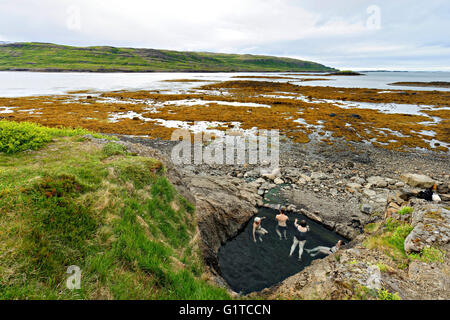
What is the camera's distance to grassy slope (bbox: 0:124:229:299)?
14.2ft

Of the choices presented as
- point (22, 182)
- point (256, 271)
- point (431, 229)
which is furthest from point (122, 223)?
point (431, 229)

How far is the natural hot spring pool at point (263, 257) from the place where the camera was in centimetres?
1016

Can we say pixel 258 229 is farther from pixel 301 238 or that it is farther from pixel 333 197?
pixel 333 197

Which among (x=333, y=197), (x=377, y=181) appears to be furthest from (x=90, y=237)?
(x=377, y=181)

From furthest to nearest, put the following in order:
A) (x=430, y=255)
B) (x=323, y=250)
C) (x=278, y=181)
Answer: (x=278, y=181), (x=323, y=250), (x=430, y=255)

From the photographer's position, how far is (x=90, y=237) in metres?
5.55

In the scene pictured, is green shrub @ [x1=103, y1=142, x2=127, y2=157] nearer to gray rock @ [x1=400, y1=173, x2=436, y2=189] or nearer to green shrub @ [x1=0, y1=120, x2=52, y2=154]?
green shrub @ [x1=0, y1=120, x2=52, y2=154]

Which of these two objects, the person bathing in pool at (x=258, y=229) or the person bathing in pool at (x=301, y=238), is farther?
the person bathing in pool at (x=258, y=229)

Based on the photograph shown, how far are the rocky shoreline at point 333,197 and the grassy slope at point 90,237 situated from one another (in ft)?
8.26

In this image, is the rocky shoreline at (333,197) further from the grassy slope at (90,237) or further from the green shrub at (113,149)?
the grassy slope at (90,237)

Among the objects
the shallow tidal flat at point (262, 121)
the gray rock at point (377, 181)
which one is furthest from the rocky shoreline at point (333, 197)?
the shallow tidal flat at point (262, 121)

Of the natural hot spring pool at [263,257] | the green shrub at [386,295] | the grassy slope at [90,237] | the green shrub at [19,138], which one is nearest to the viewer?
the grassy slope at [90,237]

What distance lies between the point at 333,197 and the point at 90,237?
16.5m

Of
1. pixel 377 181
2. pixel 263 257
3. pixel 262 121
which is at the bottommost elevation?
pixel 263 257
